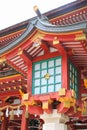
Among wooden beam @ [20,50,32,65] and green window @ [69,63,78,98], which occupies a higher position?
wooden beam @ [20,50,32,65]

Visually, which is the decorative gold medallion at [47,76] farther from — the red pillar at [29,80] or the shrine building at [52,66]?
the red pillar at [29,80]

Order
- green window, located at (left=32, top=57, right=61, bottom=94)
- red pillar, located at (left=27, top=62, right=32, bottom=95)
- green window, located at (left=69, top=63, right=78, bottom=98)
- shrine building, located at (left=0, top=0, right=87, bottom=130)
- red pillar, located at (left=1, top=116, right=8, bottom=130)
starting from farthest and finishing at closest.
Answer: red pillar, located at (left=1, top=116, right=8, bottom=130) < red pillar, located at (left=27, top=62, right=32, bottom=95) < green window, located at (left=69, top=63, right=78, bottom=98) < green window, located at (left=32, top=57, right=61, bottom=94) < shrine building, located at (left=0, top=0, right=87, bottom=130)

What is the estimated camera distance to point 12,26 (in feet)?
48.8

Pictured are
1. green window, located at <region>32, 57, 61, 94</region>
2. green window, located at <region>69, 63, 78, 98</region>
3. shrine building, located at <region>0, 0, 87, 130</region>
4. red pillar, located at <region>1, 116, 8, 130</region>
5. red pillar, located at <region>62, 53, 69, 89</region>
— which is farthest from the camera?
red pillar, located at <region>1, 116, 8, 130</region>

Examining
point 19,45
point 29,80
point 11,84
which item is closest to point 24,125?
point 11,84

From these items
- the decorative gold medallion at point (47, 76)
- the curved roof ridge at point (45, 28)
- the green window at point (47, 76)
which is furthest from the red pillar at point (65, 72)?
the curved roof ridge at point (45, 28)

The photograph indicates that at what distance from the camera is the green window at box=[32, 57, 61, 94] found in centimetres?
797

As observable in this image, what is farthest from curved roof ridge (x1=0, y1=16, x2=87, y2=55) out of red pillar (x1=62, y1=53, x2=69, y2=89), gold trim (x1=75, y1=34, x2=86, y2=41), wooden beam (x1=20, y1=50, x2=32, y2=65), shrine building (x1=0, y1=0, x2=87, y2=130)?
red pillar (x1=62, y1=53, x2=69, y2=89)

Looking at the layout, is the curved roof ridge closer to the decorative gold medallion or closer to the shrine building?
the shrine building

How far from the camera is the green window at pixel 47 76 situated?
7.97m

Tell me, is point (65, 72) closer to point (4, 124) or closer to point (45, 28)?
point (45, 28)

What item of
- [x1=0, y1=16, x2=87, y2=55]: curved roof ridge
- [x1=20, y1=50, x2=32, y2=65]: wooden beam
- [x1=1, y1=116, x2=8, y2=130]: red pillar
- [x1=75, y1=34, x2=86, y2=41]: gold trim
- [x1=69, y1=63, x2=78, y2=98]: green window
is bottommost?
[x1=1, y1=116, x2=8, y2=130]: red pillar

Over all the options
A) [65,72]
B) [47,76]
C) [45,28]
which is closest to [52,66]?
[47,76]

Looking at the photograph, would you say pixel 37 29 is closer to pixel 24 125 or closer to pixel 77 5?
pixel 77 5
